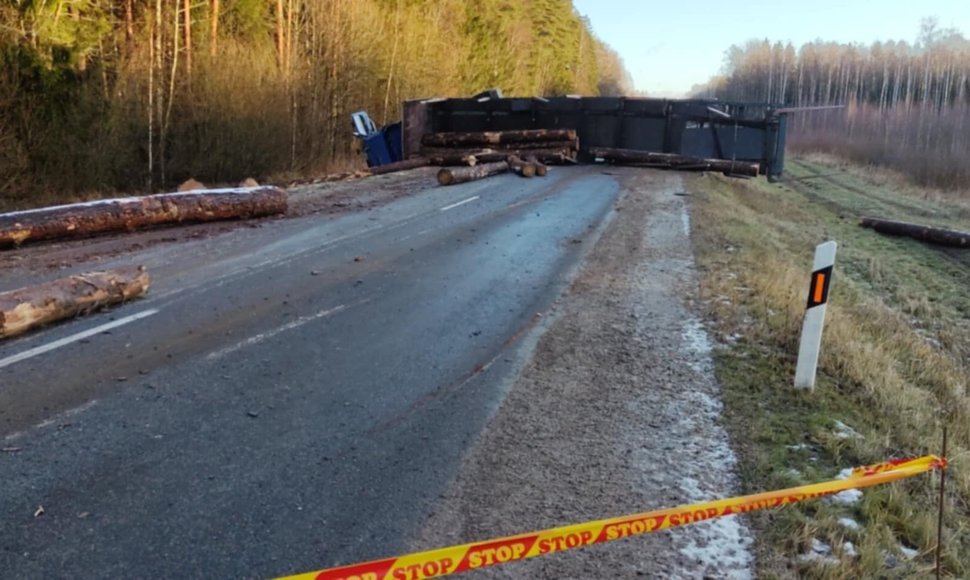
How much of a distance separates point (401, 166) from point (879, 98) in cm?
8809

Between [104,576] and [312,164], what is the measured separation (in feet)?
70.1

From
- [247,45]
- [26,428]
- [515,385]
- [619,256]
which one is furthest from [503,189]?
[26,428]

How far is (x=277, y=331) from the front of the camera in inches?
259

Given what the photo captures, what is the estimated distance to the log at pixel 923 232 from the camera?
18.6 metres

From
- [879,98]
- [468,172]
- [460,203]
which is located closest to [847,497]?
[460,203]

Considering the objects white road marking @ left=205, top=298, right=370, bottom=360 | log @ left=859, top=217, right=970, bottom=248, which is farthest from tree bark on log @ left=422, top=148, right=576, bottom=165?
white road marking @ left=205, top=298, right=370, bottom=360

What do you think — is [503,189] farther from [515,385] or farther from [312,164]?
[515,385]

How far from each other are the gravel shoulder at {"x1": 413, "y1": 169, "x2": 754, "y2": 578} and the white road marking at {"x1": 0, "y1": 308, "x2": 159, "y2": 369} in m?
3.67

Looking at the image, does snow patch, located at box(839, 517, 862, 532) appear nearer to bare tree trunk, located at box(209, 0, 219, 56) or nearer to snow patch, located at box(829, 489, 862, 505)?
snow patch, located at box(829, 489, 862, 505)

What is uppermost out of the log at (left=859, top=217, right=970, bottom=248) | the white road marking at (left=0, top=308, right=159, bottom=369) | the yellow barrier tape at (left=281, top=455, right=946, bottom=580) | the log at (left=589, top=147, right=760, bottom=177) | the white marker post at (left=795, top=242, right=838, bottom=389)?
the log at (left=589, top=147, right=760, bottom=177)

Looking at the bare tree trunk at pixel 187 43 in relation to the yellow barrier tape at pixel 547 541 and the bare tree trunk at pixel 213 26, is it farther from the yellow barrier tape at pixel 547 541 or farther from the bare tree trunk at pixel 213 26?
the yellow barrier tape at pixel 547 541

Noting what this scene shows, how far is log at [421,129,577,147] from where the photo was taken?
2406cm

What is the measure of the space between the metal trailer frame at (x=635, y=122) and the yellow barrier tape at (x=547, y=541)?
20.9 m

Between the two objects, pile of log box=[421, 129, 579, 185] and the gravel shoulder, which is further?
pile of log box=[421, 129, 579, 185]
